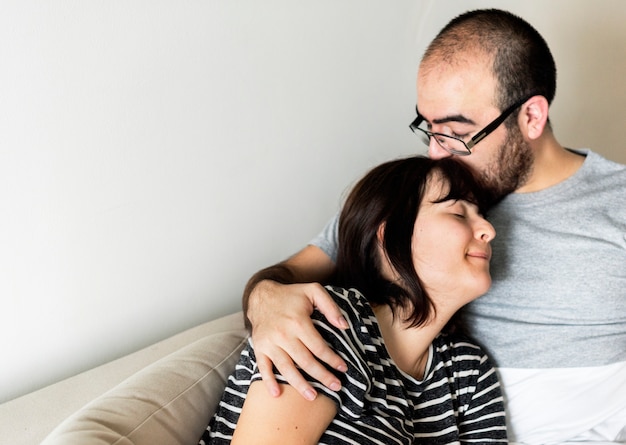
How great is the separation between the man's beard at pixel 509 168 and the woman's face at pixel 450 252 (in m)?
0.20

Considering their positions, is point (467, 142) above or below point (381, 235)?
above

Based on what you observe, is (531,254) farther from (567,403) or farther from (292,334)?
(292,334)

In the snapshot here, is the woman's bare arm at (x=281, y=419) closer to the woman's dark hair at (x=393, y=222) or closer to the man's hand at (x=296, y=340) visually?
the man's hand at (x=296, y=340)

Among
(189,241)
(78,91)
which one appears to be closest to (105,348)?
(189,241)

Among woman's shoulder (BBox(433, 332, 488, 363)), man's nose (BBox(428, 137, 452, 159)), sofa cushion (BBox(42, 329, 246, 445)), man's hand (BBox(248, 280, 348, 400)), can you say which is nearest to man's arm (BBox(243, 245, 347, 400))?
man's hand (BBox(248, 280, 348, 400))

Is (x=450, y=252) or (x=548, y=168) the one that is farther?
(x=548, y=168)

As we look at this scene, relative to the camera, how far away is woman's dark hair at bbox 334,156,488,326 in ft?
4.43

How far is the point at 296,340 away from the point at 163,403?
0.31 meters

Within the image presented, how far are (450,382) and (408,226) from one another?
37 centimetres

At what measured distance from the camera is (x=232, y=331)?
151 centimetres

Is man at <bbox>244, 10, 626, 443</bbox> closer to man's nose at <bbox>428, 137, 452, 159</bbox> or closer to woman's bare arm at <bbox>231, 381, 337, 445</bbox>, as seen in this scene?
man's nose at <bbox>428, 137, 452, 159</bbox>

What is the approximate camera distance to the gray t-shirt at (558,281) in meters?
1.49

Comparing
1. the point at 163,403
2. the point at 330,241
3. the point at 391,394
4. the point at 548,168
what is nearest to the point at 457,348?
the point at 391,394

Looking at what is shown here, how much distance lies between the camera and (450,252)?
4.29 ft
